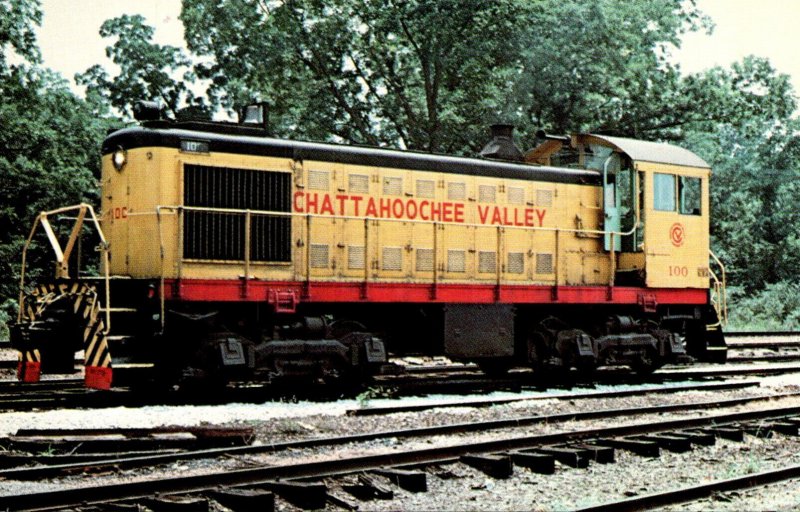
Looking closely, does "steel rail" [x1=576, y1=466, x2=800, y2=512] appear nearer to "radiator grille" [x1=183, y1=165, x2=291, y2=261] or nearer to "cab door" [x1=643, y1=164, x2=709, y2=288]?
"radiator grille" [x1=183, y1=165, x2=291, y2=261]

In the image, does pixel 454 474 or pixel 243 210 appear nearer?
pixel 454 474

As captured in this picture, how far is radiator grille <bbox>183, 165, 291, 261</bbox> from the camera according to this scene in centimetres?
1228

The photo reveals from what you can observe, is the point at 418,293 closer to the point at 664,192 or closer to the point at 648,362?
the point at 648,362

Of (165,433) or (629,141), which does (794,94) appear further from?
(165,433)

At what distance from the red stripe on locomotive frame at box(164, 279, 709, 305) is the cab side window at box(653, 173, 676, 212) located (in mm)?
1302

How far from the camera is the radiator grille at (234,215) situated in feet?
40.3

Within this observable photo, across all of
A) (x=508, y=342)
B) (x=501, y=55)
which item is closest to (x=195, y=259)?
(x=508, y=342)

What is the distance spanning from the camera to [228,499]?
21.4 ft

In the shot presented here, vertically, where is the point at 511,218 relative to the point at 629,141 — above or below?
below

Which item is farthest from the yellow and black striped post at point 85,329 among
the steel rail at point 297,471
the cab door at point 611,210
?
the cab door at point 611,210

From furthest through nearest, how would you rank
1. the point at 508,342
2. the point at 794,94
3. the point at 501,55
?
the point at 794,94 < the point at 501,55 < the point at 508,342

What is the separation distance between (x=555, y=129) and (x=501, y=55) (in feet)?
7.77

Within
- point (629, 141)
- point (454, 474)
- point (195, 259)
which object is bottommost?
point (454, 474)

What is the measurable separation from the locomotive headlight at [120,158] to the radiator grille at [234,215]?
2.67 feet
